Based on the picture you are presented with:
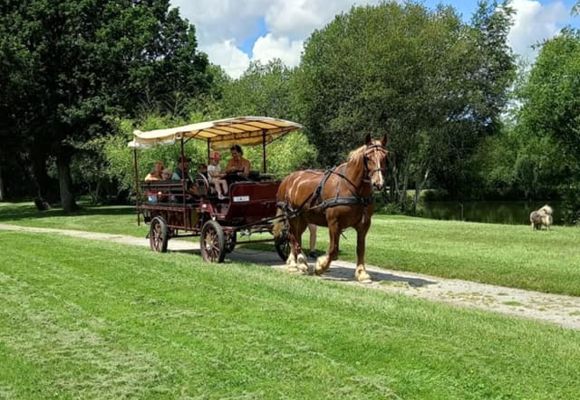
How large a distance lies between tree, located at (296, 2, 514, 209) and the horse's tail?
2802 cm

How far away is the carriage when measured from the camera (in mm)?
13312

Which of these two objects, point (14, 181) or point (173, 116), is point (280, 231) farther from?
point (14, 181)

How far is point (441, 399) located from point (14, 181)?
75.8m

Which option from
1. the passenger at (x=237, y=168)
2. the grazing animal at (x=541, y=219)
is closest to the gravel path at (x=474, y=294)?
the passenger at (x=237, y=168)

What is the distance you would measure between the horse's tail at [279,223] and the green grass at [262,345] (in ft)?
10.2

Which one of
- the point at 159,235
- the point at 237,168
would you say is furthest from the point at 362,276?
the point at 159,235

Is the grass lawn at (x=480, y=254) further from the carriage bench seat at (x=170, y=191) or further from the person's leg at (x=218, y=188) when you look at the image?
the person's leg at (x=218, y=188)

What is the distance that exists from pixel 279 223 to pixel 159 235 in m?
3.82

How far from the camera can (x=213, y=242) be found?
524 inches

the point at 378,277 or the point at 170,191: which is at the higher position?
the point at 170,191

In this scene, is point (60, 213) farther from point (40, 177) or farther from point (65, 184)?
point (40, 177)

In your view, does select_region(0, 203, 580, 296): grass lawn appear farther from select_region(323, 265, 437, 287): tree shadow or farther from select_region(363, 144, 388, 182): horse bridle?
select_region(363, 144, 388, 182): horse bridle

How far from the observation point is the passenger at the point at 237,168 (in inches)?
543

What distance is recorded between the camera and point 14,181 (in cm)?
7381
